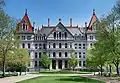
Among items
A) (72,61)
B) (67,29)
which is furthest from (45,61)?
(67,29)

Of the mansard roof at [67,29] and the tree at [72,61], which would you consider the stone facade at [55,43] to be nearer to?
the mansard roof at [67,29]

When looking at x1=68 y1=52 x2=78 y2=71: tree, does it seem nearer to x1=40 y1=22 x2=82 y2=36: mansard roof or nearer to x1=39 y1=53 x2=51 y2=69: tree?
x1=39 y1=53 x2=51 y2=69: tree

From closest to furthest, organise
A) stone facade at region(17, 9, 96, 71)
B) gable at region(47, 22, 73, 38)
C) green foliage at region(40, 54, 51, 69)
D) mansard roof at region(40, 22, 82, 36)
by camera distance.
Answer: green foliage at region(40, 54, 51, 69)
stone facade at region(17, 9, 96, 71)
gable at region(47, 22, 73, 38)
mansard roof at region(40, 22, 82, 36)

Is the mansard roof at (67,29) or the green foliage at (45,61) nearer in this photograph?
the green foliage at (45,61)

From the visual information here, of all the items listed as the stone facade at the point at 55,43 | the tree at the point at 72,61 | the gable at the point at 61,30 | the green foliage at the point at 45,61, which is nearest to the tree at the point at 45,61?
the green foliage at the point at 45,61

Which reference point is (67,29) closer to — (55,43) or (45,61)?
(55,43)

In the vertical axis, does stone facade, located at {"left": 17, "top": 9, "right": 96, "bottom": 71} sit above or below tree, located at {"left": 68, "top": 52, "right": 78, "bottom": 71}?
above

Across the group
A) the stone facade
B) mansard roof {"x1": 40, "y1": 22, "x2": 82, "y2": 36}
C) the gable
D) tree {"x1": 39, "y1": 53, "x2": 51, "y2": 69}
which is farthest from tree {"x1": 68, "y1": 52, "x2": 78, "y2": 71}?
mansard roof {"x1": 40, "y1": 22, "x2": 82, "y2": 36}

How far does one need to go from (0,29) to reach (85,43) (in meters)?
51.3

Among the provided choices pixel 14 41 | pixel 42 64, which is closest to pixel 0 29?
pixel 14 41

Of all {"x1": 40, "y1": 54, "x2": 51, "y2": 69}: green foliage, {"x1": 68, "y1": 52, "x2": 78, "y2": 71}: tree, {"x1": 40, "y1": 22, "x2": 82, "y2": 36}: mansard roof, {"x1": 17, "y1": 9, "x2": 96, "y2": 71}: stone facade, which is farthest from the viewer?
{"x1": 40, "y1": 22, "x2": 82, "y2": 36}: mansard roof

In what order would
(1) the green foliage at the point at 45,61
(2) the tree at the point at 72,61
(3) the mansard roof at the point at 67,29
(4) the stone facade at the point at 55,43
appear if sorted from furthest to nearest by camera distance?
(3) the mansard roof at the point at 67,29 < (4) the stone facade at the point at 55,43 < (2) the tree at the point at 72,61 < (1) the green foliage at the point at 45,61

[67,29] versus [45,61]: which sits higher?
[67,29]

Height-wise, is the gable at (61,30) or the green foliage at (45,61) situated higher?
the gable at (61,30)
